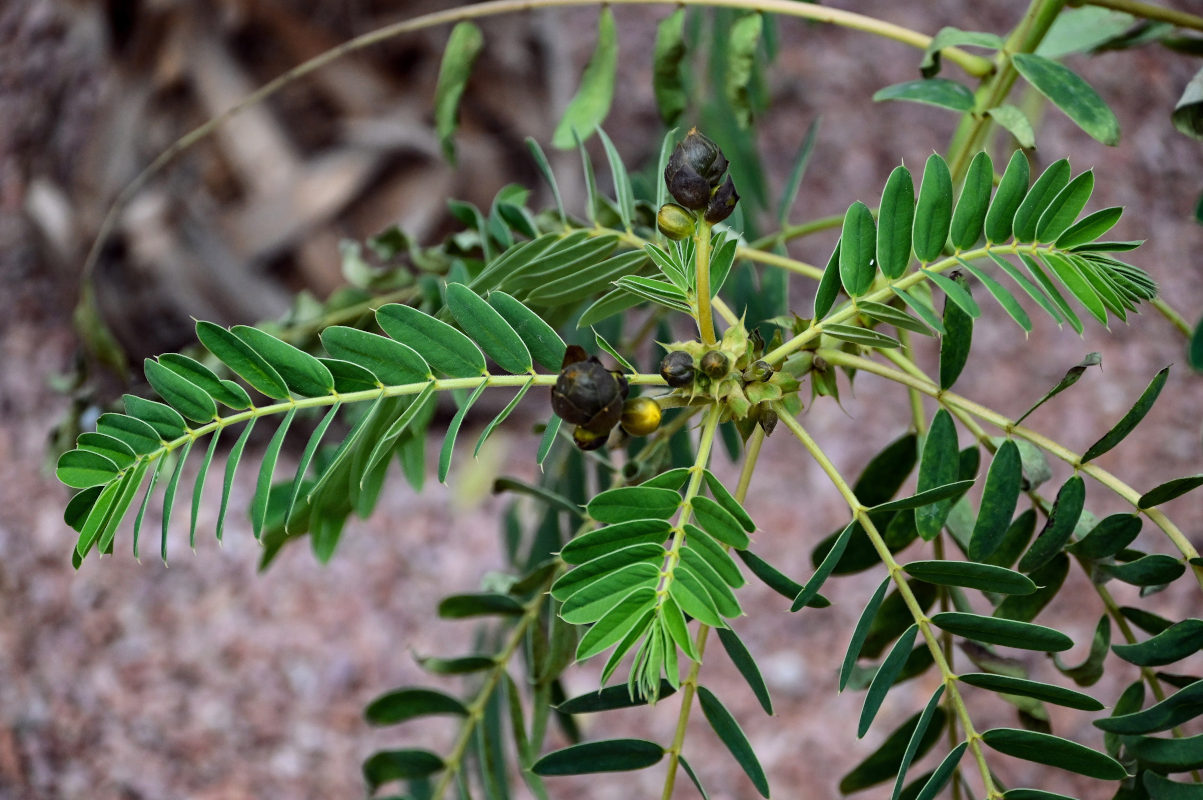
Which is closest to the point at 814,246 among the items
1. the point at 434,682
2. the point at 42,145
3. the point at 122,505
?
the point at 434,682

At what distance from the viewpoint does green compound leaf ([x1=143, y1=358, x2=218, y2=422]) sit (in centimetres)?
35

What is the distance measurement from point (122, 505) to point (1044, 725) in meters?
0.39

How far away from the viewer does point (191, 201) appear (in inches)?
51.1

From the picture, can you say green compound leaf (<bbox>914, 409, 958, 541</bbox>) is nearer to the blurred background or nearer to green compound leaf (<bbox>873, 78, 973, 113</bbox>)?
green compound leaf (<bbox>873, 78, 973, 113</bbox>)

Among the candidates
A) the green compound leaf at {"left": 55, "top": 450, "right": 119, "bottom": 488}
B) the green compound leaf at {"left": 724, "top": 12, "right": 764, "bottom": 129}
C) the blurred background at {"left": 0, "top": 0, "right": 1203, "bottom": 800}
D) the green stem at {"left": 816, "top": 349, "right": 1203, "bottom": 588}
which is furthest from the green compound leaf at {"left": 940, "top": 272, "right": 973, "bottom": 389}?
the blurred background at {"left": 0, "top": 0, "right": 1203, "bottom": 800}

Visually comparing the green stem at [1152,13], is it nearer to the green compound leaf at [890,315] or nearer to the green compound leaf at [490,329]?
the green compound leaf at [890,315]

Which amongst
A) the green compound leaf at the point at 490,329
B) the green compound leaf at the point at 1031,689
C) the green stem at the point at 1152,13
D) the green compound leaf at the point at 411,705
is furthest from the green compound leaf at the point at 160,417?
the green stem at the point at 1152,13

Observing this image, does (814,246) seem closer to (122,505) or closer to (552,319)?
(552,319)

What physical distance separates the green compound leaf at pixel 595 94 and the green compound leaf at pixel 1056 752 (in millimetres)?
375

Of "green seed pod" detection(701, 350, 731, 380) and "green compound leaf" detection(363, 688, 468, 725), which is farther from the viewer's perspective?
"green compound leaf" detection(363, 688, 468, 725)

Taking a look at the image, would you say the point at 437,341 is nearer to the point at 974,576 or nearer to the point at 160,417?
the point at 160,417

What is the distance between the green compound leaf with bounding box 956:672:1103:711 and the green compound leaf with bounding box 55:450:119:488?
330 millimetres

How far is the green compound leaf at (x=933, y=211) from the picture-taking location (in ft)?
1.20

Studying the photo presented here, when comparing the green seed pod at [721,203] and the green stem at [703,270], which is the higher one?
the green seed pod at [721,203]
